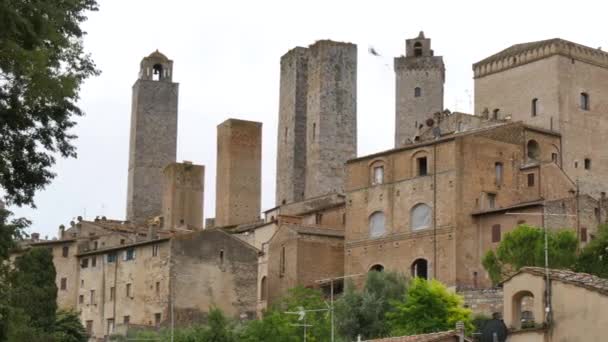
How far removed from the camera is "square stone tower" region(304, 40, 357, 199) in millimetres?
82500

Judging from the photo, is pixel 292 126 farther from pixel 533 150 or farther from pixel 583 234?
pixel 583 234

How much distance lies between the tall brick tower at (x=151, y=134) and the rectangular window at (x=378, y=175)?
3579 cm

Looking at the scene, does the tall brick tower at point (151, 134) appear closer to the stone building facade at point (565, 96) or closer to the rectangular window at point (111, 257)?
the rectangular window at point (111, 257)

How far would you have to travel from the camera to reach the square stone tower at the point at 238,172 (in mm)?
79750

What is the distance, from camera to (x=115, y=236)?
74312 millimetres

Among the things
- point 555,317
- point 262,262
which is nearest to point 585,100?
point 262,262

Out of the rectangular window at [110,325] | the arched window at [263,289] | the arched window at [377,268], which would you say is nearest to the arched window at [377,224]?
the arched window at [377,268]

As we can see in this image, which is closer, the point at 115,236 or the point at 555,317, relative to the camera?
the point at 555,317

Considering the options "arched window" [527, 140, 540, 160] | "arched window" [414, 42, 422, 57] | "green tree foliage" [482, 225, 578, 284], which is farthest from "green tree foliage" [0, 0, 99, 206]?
"arched window" [414, 42, 422, 57]

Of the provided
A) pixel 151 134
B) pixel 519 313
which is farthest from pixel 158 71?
pixel 519 313

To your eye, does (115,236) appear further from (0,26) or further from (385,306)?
(0,26)

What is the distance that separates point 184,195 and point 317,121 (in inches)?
333

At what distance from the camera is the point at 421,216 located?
61.5 meters

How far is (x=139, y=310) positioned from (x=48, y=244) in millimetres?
7285
